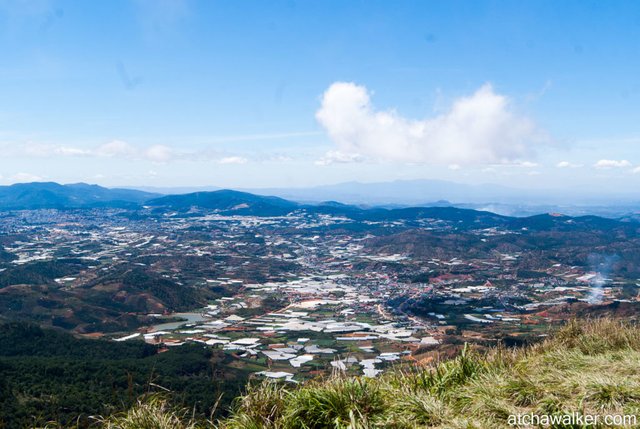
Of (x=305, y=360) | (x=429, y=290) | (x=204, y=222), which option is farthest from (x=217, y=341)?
(x=204, y=222)

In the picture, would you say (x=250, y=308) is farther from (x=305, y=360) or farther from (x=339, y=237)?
(x=339, y=237)

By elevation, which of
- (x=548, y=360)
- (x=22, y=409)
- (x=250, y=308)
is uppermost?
(x=548, y=360)

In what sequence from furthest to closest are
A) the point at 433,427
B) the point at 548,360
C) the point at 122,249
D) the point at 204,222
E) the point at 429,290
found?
the point at 204,222 < the point at 122,249 < the point at 429,290 < the point at 548,360 < the point at 433,427

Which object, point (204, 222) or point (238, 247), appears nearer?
point (238, 247)

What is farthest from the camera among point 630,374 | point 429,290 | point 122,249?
point 122,249

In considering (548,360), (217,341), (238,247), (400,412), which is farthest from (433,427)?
(238,247)

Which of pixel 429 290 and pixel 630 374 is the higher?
pixel 630 374

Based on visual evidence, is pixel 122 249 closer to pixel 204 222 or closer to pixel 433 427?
pixel 204 222
